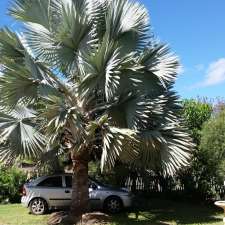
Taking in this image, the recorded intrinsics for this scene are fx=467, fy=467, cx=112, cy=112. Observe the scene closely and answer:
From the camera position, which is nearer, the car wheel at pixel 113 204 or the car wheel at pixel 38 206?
the car wheel at pixel 38 206

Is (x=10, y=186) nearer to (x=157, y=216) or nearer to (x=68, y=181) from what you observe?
(x=68, y=181)

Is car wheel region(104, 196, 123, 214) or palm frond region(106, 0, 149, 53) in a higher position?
palm frond region(106, 0, 149, 53)

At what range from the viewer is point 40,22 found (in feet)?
47.0

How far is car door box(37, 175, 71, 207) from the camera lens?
17016mm

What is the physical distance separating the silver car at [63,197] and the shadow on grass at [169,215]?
583 mm

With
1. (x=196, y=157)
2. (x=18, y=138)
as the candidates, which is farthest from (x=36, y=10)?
(x=196, y=157)

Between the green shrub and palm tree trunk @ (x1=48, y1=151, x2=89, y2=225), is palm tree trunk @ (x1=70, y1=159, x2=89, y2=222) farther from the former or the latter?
the green shrub

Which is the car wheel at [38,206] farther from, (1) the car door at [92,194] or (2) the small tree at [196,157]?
(2) the small tree at [196,157]

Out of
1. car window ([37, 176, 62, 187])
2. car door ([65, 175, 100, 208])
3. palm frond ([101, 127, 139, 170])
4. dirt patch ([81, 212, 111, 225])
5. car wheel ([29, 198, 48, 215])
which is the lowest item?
dirt patch ([81, 212, 111, 225])

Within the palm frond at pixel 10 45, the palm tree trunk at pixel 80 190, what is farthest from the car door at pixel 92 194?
the palm frond at pixel 10 45

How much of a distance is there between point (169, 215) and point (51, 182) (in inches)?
175

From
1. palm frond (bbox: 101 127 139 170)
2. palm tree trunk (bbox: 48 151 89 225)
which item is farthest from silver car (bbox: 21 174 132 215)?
palm frond (bbox: 101 127 139 170)

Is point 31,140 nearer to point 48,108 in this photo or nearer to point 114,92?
point 48,108

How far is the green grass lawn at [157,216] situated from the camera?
14688 mm
